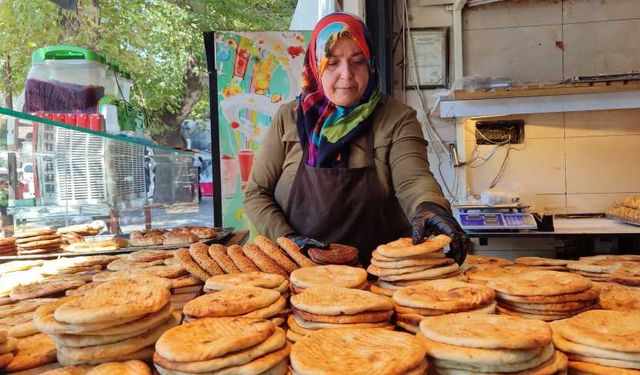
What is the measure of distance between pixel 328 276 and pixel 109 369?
721mm

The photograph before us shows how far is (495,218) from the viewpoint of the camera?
3.88m

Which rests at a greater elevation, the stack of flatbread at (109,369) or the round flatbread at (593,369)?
the stack of flatbread at (109,369)

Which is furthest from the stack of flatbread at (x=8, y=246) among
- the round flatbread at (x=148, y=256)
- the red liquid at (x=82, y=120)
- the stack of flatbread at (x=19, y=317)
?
the stack of flatbread at (x=19, y=317)

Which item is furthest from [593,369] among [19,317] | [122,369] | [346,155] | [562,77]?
[562,77]

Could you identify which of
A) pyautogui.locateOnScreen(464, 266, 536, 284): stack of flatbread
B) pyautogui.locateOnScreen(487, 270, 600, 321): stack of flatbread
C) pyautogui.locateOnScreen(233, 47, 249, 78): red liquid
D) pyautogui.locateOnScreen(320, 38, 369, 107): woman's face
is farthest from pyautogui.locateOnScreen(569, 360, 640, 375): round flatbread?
pyautogui.locateOnScreen(233, 47, 249, 78): red liquid

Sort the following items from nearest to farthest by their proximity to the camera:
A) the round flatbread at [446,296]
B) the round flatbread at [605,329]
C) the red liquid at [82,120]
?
the round flatbread at [605,329] → the round flatbread at [446,296] → the red liquid at [82,120]

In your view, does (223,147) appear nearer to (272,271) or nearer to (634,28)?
(272,271)

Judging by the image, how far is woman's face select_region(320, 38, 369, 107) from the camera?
251cm

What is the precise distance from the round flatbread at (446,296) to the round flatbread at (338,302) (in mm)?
59

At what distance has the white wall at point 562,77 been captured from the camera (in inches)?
181

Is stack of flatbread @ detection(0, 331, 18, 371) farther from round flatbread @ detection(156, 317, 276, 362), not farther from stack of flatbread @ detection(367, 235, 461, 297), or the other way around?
stack of flatbread @ detection(367, 235, 461, 297)

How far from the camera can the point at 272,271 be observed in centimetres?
167

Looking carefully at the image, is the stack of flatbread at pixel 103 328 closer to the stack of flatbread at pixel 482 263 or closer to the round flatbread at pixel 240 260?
the round flatbread at pixel 240 260

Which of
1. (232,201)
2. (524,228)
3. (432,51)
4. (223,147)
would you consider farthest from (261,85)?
(524,228)
